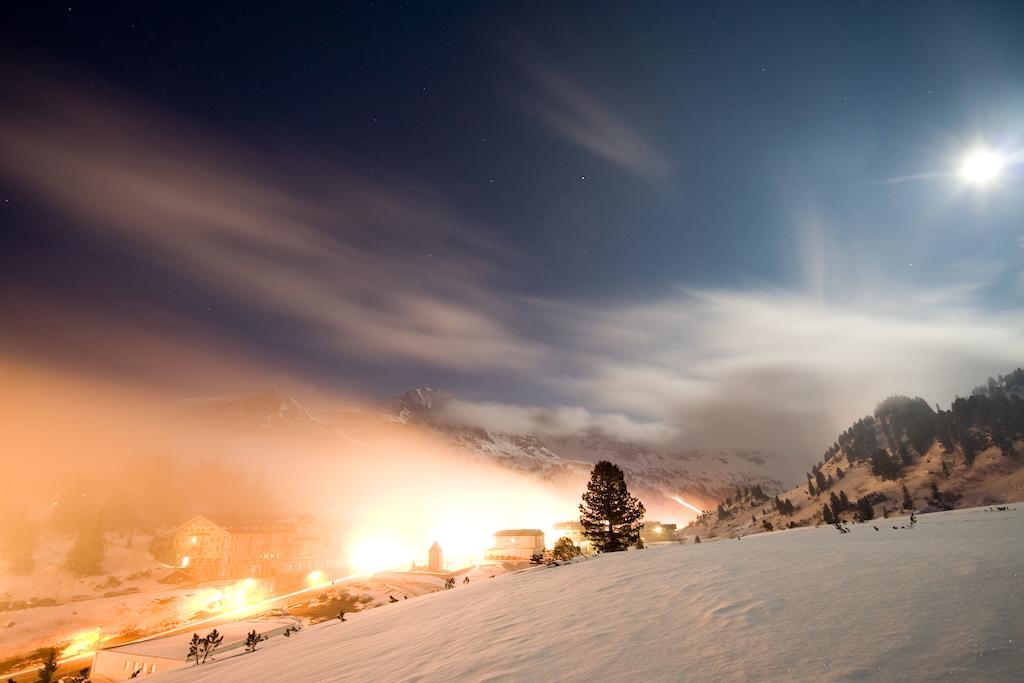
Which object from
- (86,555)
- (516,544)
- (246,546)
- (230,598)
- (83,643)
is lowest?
(83,643)

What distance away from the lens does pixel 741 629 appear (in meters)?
5.55

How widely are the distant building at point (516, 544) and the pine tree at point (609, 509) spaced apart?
59.5 m

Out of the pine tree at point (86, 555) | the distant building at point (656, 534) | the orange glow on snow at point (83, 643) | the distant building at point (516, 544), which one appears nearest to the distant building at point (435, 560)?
the distant building at point (516, 544)

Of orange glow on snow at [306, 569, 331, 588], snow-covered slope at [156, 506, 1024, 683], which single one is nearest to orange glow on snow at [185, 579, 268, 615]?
orange glow on snow at [306, 569, 331, 588]

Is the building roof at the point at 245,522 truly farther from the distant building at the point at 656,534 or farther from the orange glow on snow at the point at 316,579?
the distant building at the point at 656,534

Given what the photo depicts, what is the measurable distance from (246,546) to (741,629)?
107217 millimetres

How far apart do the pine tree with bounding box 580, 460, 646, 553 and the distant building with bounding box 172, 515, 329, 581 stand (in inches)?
3026

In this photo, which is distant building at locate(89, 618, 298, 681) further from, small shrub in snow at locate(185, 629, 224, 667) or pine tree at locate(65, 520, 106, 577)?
pine tree at locate(65, 520, 106, 577)

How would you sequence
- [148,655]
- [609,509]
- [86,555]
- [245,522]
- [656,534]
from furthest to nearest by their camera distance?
[245,522] → [656,534] → [86,555] → [609,509] → [148,655]

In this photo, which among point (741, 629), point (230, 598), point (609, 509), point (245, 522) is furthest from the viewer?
point (245, 522)

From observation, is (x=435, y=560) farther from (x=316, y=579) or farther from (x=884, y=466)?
(x=884, y=466)

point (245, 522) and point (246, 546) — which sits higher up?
point (245, 522)

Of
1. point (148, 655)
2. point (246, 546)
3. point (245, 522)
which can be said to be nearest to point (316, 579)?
point (246, 546)

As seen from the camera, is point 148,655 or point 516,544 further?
point 516,544
